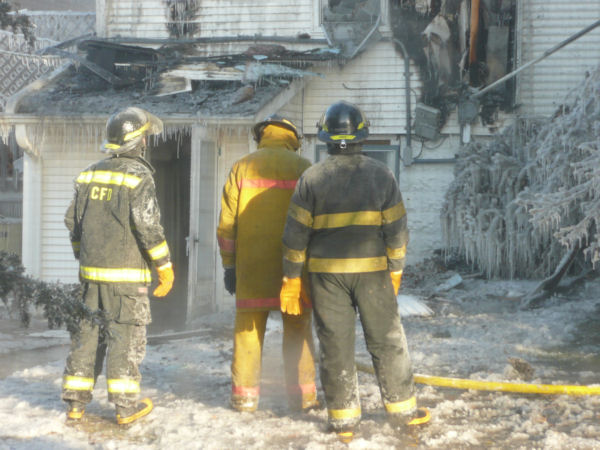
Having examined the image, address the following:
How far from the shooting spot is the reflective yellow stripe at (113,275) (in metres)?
4.32

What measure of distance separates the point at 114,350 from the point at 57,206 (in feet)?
22.0

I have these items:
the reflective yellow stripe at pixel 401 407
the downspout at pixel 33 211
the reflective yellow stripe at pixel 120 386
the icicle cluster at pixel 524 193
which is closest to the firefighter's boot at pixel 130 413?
the reflective yellow stripe at pixel 120 386

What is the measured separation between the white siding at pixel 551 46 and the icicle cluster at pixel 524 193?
1.03m

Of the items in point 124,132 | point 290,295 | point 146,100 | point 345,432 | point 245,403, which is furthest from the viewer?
point 146,100

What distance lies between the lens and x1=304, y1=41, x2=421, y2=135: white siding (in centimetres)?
1080

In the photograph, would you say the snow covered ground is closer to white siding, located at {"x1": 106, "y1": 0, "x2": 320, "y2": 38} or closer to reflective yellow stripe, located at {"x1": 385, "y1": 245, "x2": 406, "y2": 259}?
reflective yellow stripe, located at {"x1": 385, "y1": 245, "x2": 406, "y2": 259}

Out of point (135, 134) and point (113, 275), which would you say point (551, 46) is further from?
point (113, 275)

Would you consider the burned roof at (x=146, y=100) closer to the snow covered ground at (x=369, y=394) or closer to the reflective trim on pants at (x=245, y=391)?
the snow covered ground at (x=369, y=394)

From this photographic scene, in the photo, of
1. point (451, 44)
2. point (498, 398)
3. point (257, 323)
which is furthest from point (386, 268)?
point (451, 44)

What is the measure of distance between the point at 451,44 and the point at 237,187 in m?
7.00

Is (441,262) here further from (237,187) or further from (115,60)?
(237,187)

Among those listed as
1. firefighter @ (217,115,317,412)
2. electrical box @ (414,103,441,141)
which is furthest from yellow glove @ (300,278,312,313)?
electrical box @ (414,103,441,141)

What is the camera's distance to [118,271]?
4.33 metres

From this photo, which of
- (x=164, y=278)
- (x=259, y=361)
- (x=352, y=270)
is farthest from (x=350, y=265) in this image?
(x=164, y=278)
